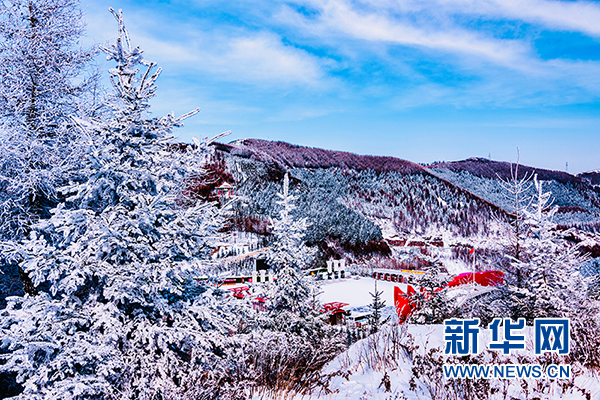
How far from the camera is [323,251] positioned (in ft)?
115

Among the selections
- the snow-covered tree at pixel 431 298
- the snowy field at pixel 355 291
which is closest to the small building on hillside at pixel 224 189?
the snowy field at pixel 355 291

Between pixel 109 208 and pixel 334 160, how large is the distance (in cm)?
7284

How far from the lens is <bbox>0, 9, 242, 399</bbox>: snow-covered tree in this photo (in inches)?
143

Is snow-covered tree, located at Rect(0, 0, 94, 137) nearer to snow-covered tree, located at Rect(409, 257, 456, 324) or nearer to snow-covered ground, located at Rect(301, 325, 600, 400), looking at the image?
snow-covered ground, located at Rect(301, 325, 600, 400)

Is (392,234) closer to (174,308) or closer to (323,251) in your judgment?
(323,251)

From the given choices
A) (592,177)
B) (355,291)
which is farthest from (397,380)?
(592,177)

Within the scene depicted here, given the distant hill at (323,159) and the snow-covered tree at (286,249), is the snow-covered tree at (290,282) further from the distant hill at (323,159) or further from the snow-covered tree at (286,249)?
the distant hill at (323,159)

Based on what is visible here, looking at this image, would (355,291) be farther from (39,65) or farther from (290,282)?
(39,65)

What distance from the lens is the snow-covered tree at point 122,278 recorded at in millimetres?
3623

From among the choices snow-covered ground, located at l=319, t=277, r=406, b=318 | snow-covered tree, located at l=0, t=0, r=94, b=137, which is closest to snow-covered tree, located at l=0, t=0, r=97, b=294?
snow-covered tree, located at l=0, t=0, r=94, b=137

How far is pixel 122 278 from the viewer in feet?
13.0

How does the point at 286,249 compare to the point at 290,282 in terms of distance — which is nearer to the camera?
the point at 290,282

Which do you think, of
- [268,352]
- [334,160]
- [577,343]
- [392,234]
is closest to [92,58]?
[268,352]

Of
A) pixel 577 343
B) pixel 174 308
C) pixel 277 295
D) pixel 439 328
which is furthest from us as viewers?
pixel 277 295
